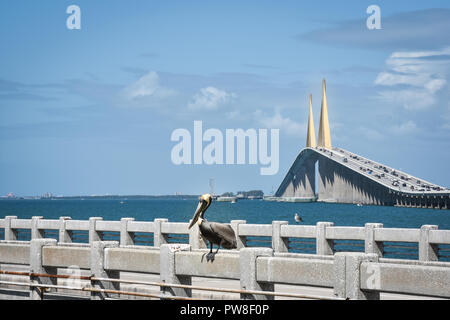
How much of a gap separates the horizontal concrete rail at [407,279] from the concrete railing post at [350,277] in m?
0.09

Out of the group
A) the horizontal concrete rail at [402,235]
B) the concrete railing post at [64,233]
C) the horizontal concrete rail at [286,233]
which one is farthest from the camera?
the concrete railing post at [64,233]

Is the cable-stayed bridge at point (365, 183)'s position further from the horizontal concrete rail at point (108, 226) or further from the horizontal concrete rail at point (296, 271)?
the horizontal concrete rail at point (296, 271)

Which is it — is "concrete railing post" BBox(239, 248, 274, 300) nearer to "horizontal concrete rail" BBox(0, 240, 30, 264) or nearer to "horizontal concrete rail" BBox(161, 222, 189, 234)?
Answer: "horizontal concrete rail" BBox(0, 240, 30, 264)

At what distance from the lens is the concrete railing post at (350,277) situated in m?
11.2

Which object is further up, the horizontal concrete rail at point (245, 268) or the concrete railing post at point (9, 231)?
the horizontal concrete rail at point (245, 268)

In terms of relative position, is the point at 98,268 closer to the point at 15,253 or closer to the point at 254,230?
the point at 15,253

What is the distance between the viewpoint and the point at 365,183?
169 meters

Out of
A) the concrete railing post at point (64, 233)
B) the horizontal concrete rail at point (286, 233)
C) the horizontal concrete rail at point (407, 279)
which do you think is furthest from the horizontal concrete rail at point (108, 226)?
the horizontal concrete rail at point (407, 279)

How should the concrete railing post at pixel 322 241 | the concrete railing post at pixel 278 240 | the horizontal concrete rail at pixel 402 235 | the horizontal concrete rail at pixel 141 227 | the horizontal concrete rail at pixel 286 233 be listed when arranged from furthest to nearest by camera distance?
the horizontal concrete rail at pixel 141 227 → the concrete railing post at pixel 278 240 → the concrete railing post at pixel 322 241 → the horizontal concrete rail at pixel 402 235 → the horizontal concrete rail at pixel 286 233

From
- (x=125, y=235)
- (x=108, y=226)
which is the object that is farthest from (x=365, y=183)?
(x=125, y=235)

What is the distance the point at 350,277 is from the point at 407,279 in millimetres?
866

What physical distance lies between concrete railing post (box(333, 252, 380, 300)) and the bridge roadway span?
13634cm
